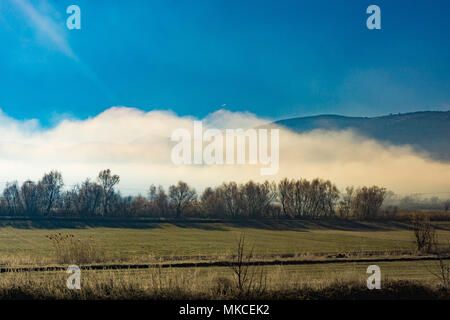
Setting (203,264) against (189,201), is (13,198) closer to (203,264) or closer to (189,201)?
(189,201)

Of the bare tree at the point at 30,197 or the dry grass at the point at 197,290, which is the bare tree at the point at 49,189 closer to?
the bare tree at the point at 30,197

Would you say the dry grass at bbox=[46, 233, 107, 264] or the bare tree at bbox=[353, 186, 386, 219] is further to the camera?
the bare tree at bbox=[353, 186, 386, 219]

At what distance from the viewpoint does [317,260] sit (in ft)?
96.8

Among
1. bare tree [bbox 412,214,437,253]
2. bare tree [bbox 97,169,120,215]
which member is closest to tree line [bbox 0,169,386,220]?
bare tree [bbox 97,169,120,215]

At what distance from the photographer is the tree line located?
103188 millimetres

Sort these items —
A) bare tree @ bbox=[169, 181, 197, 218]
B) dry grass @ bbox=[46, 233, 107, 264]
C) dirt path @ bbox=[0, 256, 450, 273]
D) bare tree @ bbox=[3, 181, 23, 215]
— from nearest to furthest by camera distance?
dirt path @ bbox=[0, 256, 450, 273]
dry grass @ bbox=[46, 233, 107, 264]
bare tree @ bbox=[3, 181, 23, 215]
bare tree @ bbox=[169, 181, 197, 218]

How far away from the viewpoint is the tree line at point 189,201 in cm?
10319

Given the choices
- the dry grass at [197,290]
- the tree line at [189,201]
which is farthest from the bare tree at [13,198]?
the dry grass at [197,290]

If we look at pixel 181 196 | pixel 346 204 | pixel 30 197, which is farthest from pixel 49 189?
pixel 346 204

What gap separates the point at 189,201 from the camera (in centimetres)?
11362

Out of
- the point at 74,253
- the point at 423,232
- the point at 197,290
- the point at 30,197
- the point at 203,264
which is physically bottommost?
the point at 203,264

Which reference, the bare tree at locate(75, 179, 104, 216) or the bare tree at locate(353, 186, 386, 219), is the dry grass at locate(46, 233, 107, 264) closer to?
the bare tree at locate(75, 179, 104, 216)
